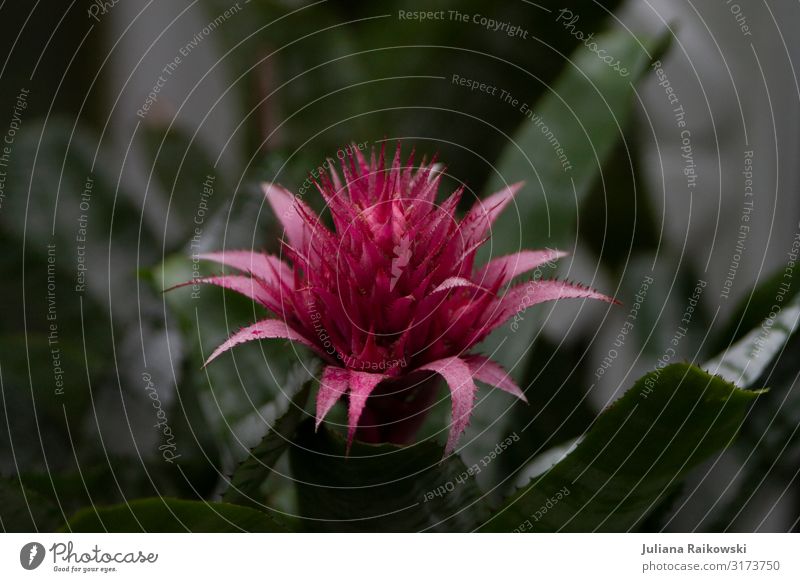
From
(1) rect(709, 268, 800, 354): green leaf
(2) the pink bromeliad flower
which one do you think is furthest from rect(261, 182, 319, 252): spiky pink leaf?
(1) rect(709, 268, 800, 354): green leaf

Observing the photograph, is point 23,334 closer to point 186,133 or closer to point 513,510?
point 186,133

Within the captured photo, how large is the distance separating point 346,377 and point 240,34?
0.35m

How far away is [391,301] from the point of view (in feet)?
0.98

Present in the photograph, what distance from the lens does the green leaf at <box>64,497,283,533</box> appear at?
0.31m

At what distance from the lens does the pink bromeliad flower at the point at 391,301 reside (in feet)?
0.96

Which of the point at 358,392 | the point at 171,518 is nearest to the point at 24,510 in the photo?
the point at 171,518

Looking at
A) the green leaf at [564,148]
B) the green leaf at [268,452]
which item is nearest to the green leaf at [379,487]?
the green leaf at [268,452]

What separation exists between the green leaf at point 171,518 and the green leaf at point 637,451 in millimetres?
114

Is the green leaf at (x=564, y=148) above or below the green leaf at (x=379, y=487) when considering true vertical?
above

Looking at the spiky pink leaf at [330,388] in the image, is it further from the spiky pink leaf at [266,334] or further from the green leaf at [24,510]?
the green leaf at [24,510]

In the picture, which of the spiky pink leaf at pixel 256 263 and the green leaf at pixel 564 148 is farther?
the green leaf at pixel 564 148

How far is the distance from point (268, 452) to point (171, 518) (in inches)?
2.1

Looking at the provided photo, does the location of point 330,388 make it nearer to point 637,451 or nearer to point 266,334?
point 266,334
